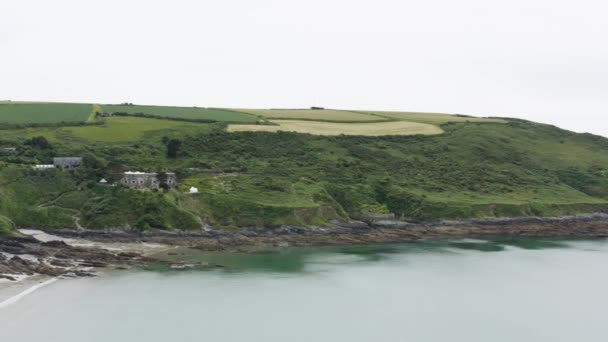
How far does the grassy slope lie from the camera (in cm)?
8644

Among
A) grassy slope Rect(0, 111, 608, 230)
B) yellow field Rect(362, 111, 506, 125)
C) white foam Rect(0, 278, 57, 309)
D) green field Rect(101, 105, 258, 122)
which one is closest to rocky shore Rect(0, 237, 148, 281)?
white foam Rect(0, 278, 57, 309)

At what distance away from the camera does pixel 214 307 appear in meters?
57.2

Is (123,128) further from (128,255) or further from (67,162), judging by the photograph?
(128,255)

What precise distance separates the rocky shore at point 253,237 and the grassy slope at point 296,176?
2.05 meters

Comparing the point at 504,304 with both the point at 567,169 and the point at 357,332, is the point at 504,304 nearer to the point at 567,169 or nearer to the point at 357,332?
the point at 357,332

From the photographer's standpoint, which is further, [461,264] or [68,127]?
[68,127]

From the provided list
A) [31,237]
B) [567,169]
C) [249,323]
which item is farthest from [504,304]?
[567,169]

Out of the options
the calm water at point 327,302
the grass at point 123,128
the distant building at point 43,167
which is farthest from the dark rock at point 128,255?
the grass at point 123,128

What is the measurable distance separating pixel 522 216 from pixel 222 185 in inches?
2033

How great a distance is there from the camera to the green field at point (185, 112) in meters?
150

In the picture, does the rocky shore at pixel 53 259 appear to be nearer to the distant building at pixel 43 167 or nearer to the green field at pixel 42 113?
the distant building at pixel 43 167

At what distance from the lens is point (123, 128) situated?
5037 inches

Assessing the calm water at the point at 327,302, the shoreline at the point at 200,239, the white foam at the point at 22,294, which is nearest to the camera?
the calm water at the point at 327,302

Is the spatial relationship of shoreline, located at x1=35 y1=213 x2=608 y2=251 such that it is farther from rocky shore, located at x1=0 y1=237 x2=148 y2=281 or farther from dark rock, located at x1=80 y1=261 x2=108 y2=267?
dark rock, located at x1=80 y1=261 x2=108 y2=267
